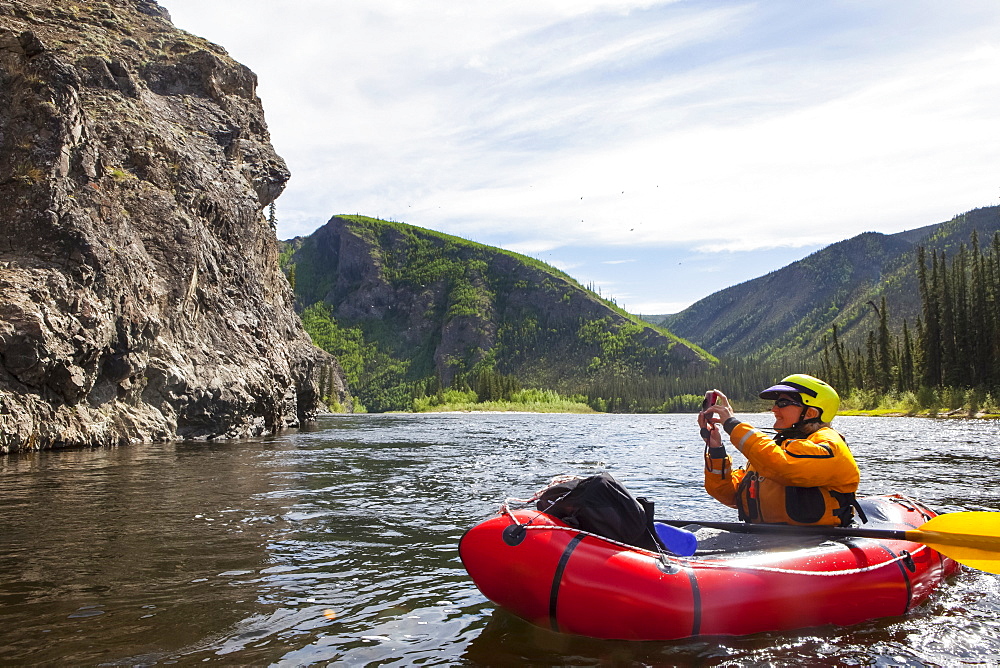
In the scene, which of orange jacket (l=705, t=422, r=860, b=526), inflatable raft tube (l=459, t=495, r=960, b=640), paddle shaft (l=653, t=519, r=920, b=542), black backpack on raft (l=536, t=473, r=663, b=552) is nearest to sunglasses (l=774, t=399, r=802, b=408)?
orange jacket (l=705, t=422, r=860, b=526)

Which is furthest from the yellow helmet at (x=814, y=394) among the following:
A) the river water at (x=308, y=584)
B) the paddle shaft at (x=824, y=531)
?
the river water at (x=308, y=584)

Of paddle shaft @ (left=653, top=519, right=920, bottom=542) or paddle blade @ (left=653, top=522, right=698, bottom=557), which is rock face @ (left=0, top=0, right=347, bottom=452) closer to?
paddle blade @ (left=653, top=522, right=698, bottom=557)

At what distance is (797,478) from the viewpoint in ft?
22.7

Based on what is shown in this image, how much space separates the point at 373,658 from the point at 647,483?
11994mm

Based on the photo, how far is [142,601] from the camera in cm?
649

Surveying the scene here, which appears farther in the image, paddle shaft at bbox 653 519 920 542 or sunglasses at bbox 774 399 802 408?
sunglasses at bbox 774 399 802 408

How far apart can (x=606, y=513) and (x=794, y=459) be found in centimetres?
213

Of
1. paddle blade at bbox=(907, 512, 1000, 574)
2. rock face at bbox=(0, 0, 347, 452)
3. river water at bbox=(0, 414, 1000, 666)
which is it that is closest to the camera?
river water at bbox=(0, 414, 1000, 666)

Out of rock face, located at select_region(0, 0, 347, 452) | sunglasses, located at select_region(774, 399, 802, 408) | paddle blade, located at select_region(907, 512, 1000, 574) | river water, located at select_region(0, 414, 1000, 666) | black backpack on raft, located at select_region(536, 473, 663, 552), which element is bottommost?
river water, located at select_region(0, 414, 1000, 666)

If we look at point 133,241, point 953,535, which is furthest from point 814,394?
point 133,241

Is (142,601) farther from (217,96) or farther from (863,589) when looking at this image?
(217,96)

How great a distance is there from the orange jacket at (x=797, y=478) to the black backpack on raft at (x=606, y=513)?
135 cm

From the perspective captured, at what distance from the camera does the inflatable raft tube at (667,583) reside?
575 centimetres

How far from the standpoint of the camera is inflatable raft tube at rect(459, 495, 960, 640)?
18.9ft
